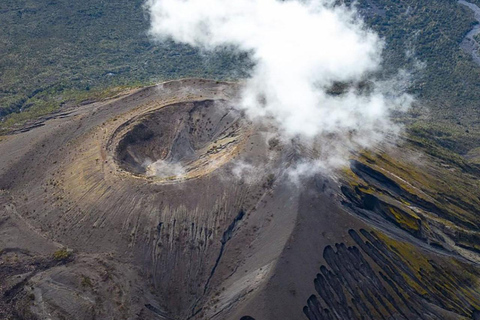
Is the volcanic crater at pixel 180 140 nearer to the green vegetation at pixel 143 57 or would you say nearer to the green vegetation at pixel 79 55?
the green vegetation at pixel 143 57

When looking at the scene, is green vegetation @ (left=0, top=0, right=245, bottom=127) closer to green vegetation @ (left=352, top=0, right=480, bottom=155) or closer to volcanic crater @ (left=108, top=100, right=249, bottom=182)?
volcanic crater @ (left=108, top=100, right=249, bottom=182)

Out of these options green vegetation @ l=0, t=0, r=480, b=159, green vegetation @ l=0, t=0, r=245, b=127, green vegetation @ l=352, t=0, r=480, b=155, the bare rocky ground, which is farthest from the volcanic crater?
green vegetation @ l=352, t=0, r=480, b=155

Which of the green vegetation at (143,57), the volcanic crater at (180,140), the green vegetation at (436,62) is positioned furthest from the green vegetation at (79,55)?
the green vegetation at (436,62)

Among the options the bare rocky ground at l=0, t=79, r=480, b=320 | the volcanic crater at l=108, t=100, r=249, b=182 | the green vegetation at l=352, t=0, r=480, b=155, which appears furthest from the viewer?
the green vegetation at l=352, t=0, r=480, b=155

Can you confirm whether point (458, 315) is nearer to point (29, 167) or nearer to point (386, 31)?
point (29, 167)

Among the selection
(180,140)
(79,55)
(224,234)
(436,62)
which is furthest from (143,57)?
(224,234)

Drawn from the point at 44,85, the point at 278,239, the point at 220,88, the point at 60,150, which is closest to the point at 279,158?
the point at 278,239

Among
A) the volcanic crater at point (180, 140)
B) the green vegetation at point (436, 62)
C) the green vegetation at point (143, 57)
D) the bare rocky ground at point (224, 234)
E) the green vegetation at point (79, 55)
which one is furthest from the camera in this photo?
the green vegetation at point (79, 55)

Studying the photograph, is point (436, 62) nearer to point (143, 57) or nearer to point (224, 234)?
point (143, 57)
